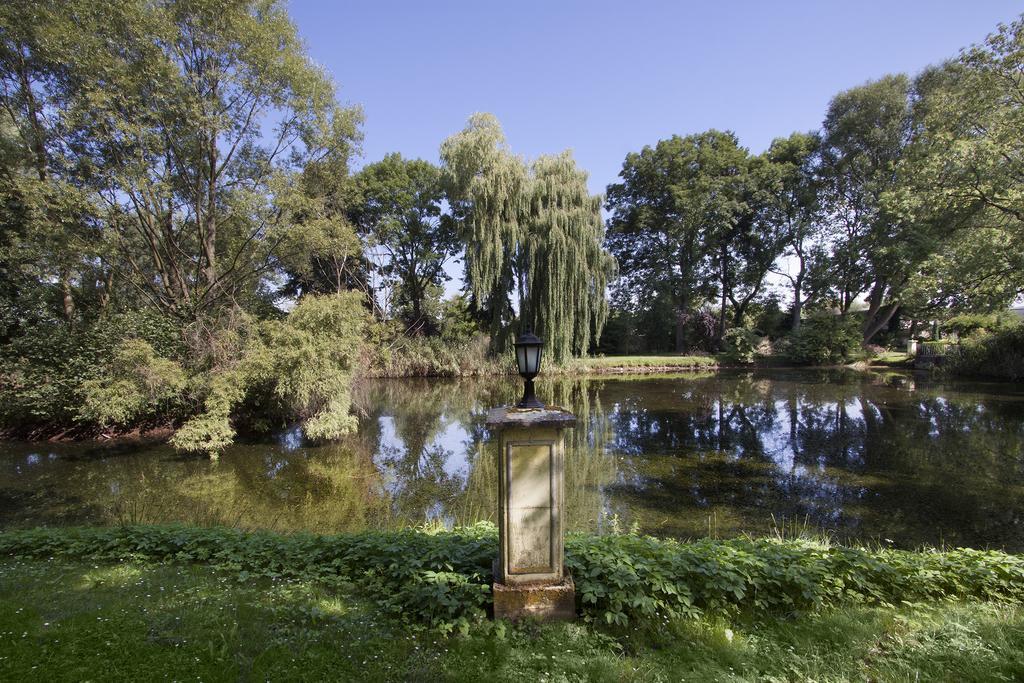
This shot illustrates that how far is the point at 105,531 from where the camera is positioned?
4.09m

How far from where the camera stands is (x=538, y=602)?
2637 millimetres

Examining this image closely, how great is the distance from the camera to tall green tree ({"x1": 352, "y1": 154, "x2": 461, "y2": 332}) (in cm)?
2558

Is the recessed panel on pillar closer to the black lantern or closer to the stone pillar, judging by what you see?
the stone pillar

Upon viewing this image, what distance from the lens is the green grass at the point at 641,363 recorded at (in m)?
22.8

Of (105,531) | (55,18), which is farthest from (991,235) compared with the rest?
(55,18)

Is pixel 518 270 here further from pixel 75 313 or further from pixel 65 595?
pixel 65 595

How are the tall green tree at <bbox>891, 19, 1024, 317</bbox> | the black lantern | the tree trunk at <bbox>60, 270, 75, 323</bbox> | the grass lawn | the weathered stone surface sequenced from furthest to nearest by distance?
the tree trunk at <bbox>60, 270, 75, 323</bbox> → the tall green tree at <bbox>891, 19, 1024, 317</bbox> → the black lantern → the weathered stone surface → the grass lawn

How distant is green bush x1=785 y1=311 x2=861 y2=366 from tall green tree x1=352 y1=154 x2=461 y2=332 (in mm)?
18861

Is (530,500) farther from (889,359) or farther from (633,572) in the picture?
(889,359)

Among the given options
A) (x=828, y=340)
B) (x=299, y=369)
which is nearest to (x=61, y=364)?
(x=299, y=369)

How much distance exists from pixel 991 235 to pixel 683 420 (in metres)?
6.83

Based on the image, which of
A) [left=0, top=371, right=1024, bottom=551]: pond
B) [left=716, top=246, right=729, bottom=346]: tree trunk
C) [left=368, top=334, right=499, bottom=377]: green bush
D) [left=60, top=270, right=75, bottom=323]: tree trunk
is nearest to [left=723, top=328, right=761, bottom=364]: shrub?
[left=716, top=246, right=729, bottom=346]: tree trunk

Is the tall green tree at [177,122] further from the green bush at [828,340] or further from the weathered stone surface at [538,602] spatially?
the green bush at [828,340]

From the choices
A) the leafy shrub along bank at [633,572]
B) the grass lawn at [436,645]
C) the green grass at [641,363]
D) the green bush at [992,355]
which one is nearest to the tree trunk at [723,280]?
the green grass at [641,363]
